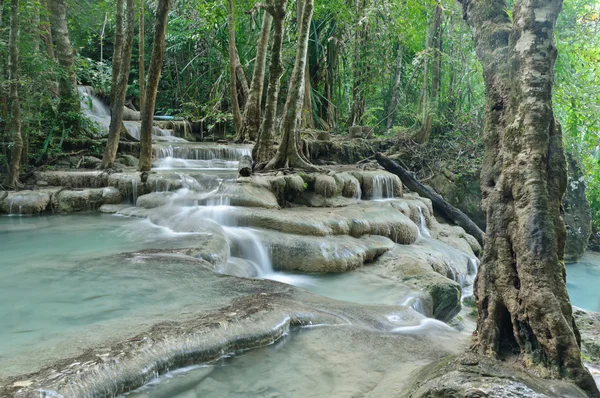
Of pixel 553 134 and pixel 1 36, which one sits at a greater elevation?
pixel 1 36

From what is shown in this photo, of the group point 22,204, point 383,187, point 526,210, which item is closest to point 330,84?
point 383,187

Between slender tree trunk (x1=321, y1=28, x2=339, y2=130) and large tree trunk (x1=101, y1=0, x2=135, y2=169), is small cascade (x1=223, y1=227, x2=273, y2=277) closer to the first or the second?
large tree trunk (x1=101, y1=0, x2=135, y2=169)

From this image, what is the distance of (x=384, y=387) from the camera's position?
2.71 meters

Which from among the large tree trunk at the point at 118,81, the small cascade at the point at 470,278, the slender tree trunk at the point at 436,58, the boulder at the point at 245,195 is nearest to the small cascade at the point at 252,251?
the boulder at the point at 245,195

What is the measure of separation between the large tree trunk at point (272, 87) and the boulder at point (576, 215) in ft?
26.2

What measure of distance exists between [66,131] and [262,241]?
287 inches

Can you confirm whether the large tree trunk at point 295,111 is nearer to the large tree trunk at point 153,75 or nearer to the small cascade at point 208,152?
the large tree trunk at point 153,75

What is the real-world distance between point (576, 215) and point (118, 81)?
476 inches

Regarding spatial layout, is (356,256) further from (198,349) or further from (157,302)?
A: (198,349)

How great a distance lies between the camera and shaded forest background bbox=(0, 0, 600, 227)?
30.2 feet

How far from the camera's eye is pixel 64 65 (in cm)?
1088

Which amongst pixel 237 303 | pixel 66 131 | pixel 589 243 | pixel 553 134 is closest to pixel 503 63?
pixel 553 134

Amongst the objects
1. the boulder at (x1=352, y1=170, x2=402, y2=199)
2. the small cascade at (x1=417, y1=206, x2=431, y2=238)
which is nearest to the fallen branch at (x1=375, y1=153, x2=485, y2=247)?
the boulder at (x1=352, y1=170, x2=402, y2=199)

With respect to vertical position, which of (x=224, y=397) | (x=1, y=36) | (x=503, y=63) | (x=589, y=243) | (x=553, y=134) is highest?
(x=1, y=36)
